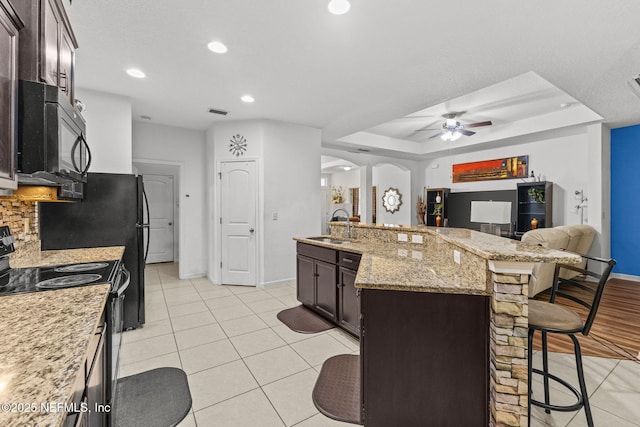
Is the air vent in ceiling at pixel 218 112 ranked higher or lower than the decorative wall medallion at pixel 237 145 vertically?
higher

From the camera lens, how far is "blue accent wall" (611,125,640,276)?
192 inches

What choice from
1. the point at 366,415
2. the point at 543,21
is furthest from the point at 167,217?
the point at 543,21

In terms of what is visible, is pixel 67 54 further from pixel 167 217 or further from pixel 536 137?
pixel 536 137

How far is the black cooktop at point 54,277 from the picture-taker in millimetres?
1425

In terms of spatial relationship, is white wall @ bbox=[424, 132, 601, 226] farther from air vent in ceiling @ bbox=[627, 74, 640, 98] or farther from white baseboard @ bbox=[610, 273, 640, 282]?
air vent in ceiling @ bbox=[627, 74, 640, 98]

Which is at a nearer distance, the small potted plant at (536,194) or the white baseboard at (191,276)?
the white baseboard at (191,276)

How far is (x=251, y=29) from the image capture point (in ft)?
7.66

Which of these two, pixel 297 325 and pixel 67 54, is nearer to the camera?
pixel 67 54

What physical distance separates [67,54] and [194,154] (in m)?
3.45

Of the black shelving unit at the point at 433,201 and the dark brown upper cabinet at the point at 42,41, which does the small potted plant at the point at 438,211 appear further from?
the dark brown upper cabinet at the point at 42,41

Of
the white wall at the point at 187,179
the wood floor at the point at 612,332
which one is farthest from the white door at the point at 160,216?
the wood floor at the point at 612,332

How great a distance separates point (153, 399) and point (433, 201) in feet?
25.4

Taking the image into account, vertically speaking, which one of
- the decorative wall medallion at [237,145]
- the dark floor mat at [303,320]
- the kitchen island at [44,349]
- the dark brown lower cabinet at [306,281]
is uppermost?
the decorative wall medallion at [237,145]

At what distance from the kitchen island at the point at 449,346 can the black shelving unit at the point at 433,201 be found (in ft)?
21.5
